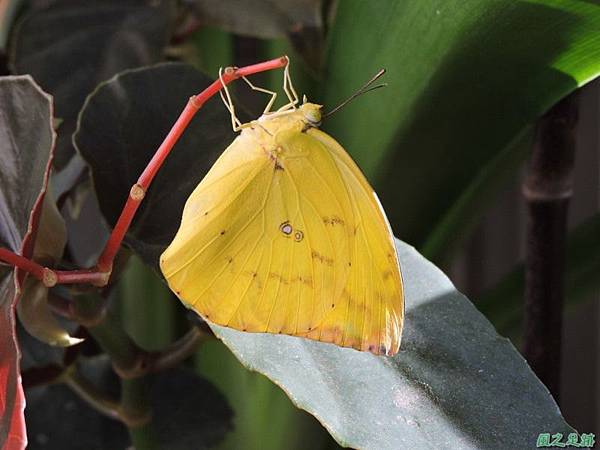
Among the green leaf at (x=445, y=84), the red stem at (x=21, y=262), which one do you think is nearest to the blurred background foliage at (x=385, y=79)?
the green leaf at (x=445, y=84)

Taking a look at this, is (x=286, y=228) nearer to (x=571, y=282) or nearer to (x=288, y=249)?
(x=288, y=249)

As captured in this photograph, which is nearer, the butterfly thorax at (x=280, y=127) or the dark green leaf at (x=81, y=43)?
the butterfly thorax at (x=280, y=127)

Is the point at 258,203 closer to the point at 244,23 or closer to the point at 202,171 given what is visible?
the point at 202,171

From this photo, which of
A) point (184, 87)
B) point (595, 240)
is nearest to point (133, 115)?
point (184, 87)

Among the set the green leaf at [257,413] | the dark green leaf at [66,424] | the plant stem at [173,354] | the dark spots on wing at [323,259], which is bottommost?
the dark green leaf at [66,424]

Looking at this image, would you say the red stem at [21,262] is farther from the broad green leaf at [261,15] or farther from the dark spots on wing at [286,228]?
the broad green leaf at [261,15]

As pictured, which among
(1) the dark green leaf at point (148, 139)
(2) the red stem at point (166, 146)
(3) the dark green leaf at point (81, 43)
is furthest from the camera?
(3) the dark green leaf at point (81, 43)

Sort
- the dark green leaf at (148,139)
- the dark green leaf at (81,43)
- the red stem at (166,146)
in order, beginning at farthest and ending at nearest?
the dark green leaf at (81,43) → the dark green leaf at (148,139) → the red stem at (166,146)
